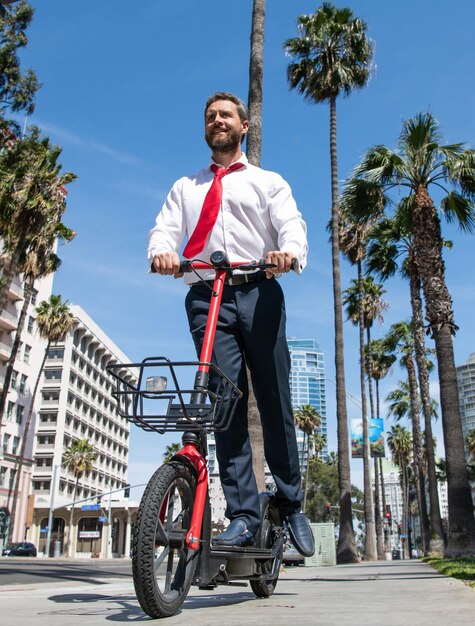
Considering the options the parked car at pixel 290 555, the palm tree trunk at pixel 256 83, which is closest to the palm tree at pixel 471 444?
the palm tree trunk at pixel 256 83

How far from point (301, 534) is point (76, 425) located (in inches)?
2851

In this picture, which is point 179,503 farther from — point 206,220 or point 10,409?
point 10,409

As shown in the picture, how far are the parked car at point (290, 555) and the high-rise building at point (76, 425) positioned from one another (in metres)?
59.1

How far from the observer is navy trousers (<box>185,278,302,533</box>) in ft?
10.2

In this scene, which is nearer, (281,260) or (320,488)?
(281,260)

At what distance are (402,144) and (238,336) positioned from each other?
1392 cm

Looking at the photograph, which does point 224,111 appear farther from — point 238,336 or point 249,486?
point 249,486

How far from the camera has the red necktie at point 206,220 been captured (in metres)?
3.29

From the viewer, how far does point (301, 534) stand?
336 cm

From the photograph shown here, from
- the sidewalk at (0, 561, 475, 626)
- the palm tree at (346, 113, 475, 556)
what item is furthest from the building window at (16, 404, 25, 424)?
the sidewalk at (0, 561, 475, 626)

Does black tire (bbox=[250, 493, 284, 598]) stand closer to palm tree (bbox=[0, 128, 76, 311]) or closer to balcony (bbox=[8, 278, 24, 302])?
palm tree (bbox=[0, 128, 76, 311])

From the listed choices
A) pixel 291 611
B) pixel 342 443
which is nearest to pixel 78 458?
pixel 342 443

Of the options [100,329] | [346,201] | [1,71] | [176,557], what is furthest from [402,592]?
[100,329]

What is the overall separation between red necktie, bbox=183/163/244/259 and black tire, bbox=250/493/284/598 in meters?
1.36
